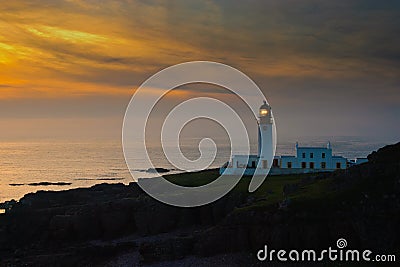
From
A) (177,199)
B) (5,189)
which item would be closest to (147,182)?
(177,199)

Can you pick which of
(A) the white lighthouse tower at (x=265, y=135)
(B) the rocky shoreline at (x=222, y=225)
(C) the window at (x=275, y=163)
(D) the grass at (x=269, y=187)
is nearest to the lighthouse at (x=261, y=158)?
(A) the white lighthouse tower at (x=265, y=135)

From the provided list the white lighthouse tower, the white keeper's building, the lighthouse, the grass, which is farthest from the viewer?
the white lighthouse tower

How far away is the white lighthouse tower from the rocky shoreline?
557 inches

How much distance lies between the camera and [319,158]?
208ft

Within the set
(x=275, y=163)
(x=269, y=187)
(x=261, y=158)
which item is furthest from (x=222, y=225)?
(x=275, y=163)

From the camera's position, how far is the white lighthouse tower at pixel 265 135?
213ft

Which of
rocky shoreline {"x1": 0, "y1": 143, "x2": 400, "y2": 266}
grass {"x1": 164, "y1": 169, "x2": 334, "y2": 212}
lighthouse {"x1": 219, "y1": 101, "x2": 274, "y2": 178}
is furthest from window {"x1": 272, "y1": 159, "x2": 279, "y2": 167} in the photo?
rocky shoreline {"x1": 0, "y1": 143, "x2": 400, "y2": 266}

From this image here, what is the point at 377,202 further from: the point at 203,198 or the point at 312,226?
the point at 203,198

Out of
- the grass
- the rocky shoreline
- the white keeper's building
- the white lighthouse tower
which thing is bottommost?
the rocky shoreline

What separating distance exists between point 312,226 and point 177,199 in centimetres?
1784

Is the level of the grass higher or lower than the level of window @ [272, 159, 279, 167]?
lower

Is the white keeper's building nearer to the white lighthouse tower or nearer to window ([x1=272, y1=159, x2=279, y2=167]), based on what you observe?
window ([x1=272, y1=159, x2=279, y2=167])

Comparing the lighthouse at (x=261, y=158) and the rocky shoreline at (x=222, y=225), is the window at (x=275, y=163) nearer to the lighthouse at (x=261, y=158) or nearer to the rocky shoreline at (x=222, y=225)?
the lighthouse at (x=261, y=158)

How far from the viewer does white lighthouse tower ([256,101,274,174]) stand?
64.9m
